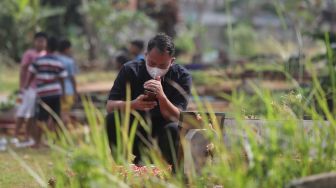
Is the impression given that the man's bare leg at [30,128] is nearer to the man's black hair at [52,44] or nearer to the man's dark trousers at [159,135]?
the man's black hair at [52,44]

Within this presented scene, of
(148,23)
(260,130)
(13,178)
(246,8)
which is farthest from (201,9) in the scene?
(260,130)

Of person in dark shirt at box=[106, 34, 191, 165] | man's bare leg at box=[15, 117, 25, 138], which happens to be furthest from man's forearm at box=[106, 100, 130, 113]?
man's bare leg at box=[15, 117, 25, 138]

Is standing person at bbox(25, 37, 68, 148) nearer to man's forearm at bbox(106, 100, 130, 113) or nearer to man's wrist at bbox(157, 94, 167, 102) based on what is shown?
man's forearm at bbox(106, 100, 130, 113)

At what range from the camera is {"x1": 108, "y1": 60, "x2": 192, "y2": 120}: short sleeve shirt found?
24.0 ft

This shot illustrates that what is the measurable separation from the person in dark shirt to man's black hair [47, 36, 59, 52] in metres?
3.95

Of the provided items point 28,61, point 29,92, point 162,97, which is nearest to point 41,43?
point 28,61

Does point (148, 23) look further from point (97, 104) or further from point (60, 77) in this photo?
point (60, 77)

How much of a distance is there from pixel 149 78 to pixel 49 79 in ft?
13.8

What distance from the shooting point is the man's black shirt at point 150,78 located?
7.32 meters

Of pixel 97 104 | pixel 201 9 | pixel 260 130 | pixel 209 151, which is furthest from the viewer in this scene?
pixel 201 9

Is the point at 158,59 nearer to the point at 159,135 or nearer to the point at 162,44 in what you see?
the point at 162,44

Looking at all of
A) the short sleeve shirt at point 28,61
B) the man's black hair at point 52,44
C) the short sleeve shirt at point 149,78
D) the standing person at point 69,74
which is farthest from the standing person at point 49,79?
the short sleeve shirt at point 149,78

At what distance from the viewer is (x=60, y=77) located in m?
11.5

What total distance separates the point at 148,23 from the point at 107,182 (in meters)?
23.9
